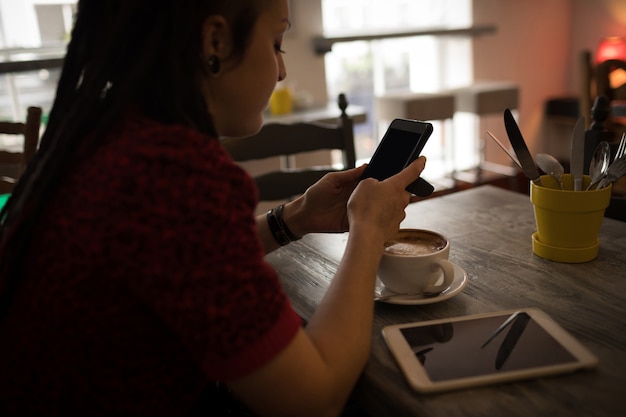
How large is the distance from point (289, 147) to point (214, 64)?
99cm

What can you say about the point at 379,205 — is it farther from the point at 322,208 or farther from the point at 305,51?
the point at 305,51

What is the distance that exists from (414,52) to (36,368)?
4.66 metres

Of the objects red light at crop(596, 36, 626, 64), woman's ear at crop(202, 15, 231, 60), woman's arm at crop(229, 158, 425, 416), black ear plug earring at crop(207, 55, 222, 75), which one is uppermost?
woman's ear at crop(202, 15, 231, 60)

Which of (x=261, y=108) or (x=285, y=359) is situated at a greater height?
(x=261, y=108)

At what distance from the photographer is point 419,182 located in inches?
36.3

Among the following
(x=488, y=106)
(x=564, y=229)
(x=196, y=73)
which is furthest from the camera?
(x=488, y=106)

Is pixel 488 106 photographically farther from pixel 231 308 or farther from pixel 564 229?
pixel 231 308

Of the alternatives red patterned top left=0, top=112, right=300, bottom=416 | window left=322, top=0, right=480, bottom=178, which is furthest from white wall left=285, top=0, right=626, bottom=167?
red patterned top left=0, top=112, right=300, bottom=416

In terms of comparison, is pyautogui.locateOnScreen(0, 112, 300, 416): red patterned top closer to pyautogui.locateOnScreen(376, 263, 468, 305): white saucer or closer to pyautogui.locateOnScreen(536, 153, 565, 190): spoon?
pyautogui.locateOnScreen(376, 263, 468, 305): white saucer

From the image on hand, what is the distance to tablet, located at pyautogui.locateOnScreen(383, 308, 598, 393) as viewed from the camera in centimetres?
67

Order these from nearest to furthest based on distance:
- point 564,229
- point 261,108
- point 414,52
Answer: point 261,108 → point 564,229 → point 414,52

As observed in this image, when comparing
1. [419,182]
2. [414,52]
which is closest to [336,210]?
[419,182]

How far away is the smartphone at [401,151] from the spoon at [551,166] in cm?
26

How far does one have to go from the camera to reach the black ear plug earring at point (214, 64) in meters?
0.72
